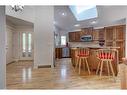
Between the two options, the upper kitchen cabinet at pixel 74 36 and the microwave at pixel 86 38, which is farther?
the upper kitchen cabinet at pixel 74 36

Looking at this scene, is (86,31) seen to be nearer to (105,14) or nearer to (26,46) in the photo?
(105,14)

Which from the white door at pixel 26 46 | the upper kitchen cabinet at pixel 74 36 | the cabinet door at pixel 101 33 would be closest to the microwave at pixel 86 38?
the upper kitchen cabinet at pixel 74 36

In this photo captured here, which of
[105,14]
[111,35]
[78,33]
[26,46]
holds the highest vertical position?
[105,14]

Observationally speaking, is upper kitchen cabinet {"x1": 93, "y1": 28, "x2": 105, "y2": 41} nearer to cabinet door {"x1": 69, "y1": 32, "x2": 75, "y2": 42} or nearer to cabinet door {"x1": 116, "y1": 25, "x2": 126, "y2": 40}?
cabinet door {"x1": 116, "y1": 25, "x2": 126, "y2": 40}

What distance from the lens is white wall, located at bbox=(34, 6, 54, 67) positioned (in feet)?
25.7

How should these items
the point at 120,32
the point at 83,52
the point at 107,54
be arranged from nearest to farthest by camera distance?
the point at 107,54 → the point at 83,52 → the point at 120,32

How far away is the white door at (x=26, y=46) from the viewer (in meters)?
11.3

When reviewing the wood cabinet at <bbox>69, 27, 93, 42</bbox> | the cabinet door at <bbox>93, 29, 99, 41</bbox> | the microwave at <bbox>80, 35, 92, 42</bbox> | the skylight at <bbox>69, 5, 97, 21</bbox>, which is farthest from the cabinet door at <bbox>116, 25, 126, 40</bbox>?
the microwave at <bbox>80, 35, 92, 42</bbox>

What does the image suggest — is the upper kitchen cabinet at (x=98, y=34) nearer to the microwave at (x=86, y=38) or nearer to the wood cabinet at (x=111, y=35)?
the wood cabinet at (x=111, y=35)

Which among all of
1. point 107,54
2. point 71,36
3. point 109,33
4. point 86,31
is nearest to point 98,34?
point 109,33

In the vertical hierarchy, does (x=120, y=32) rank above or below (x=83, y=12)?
below

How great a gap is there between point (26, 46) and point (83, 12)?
4.41 m

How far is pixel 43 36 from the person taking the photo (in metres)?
7.91

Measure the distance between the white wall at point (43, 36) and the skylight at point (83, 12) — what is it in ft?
4.31
